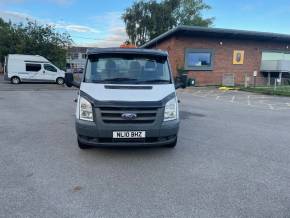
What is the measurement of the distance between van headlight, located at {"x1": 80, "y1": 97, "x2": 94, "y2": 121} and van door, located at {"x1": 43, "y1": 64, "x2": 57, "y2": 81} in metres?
21.5

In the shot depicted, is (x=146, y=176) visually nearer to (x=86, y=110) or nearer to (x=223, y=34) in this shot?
(x=86, y=110)

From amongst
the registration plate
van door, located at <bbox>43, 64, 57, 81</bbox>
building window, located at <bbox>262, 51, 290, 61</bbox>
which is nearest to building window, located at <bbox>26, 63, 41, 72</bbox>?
van door, located at <bbox>43, 64, 57, 81</bbox>

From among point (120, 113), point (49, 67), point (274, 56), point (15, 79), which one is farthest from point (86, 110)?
point (274, 56)

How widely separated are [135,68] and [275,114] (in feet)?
24.4

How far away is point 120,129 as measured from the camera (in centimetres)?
498

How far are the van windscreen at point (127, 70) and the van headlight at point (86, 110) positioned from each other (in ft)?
2.53

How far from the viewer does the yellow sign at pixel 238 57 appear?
86.3ft

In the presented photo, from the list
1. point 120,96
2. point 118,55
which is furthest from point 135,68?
point 120,96

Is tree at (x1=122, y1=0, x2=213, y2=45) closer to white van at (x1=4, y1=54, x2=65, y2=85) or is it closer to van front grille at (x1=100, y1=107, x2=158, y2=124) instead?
white van at (x1=4, y1=54, x2=65, y2=85)

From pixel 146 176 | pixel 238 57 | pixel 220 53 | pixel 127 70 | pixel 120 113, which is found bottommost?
pixel 146 176

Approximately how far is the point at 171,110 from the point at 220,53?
21.8 m

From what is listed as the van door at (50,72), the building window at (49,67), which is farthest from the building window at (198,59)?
the building window at (49,67)

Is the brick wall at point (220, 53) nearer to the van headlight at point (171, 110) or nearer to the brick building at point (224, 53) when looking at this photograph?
the brick building at point (224, 53)

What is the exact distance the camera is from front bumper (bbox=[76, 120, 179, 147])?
16.4ft
